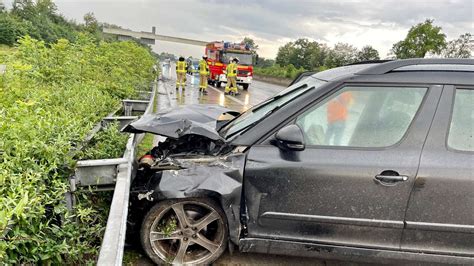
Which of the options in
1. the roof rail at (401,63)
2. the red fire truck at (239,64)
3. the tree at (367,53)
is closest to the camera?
the roof rail at (401,63)

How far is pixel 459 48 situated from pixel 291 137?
29976 mm

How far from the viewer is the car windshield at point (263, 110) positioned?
9.51 feet

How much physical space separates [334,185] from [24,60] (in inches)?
217

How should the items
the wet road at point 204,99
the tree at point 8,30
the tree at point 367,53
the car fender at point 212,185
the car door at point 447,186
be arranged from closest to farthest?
the car door at point 447,186
the car fender at point 212,185
the wet road at point 204,99
the tree at point 8,30
the tree at point 367,53

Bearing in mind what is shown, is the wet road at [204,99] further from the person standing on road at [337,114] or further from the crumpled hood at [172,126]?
the person standing on road at [337,114]

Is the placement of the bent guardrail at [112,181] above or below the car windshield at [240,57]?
below

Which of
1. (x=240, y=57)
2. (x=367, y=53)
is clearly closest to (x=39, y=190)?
(x=240, y=57)

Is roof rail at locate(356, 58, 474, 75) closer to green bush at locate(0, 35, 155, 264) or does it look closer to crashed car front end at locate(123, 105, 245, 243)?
crashed car front end at locate(123, 105, 245, 243)

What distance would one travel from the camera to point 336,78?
279 centimetres

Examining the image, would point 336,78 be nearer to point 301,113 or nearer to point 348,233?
point 301,113

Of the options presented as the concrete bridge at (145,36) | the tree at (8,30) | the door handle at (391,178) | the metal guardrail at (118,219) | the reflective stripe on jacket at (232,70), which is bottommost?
the metal guardrail at (118,219)

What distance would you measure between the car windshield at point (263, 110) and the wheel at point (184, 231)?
2.27 feet

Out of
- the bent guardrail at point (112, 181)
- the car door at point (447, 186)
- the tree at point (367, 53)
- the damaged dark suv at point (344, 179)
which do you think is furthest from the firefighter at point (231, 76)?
the tree at point (367, 53)

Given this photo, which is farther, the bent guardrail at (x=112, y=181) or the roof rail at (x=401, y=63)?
the roof rail at (x=401, y=63)
